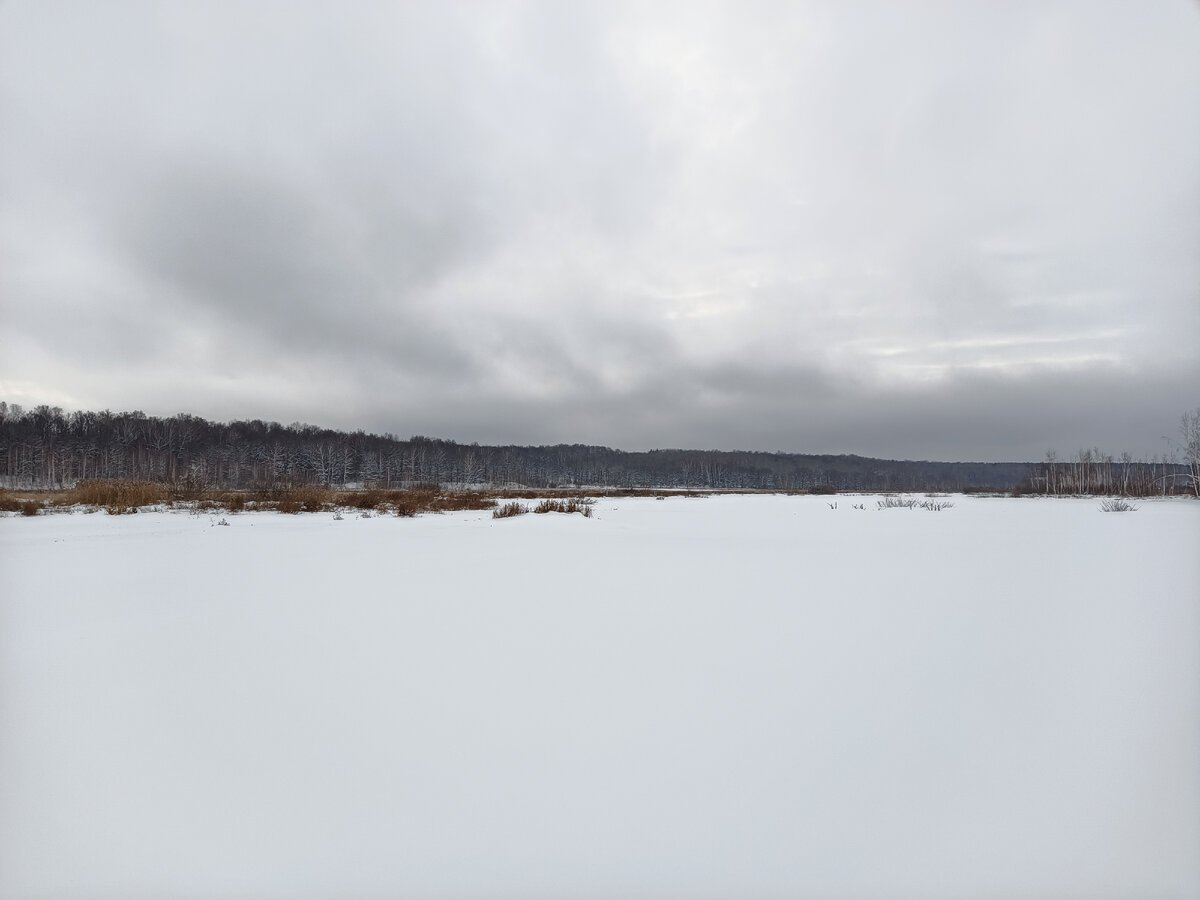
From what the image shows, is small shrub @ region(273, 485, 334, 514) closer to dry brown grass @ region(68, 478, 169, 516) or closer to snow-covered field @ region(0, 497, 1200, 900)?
dry brown grass @ region(68, 478, 169, 516)

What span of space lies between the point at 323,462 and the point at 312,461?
1682 mm

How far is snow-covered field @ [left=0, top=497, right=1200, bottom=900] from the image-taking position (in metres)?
1.52

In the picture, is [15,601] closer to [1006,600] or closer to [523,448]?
[1006,600]

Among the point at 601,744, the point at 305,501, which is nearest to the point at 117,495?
the point at 305,501

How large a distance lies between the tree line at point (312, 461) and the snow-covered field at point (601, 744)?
18.0m

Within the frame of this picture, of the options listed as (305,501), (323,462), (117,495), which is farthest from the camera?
(323,462)

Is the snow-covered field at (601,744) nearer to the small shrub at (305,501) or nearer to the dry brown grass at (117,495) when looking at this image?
the small shrub at (305,501)

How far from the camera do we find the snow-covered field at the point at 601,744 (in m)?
1.52

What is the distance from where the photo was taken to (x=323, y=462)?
60938 millimetres

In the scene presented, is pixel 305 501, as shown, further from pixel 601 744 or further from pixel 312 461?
pixel 312 461

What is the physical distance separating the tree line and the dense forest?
16 cm

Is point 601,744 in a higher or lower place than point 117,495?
lower

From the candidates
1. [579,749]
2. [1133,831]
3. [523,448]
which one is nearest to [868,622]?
[1133,831]

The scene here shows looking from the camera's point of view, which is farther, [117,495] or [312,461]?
[312,461]
